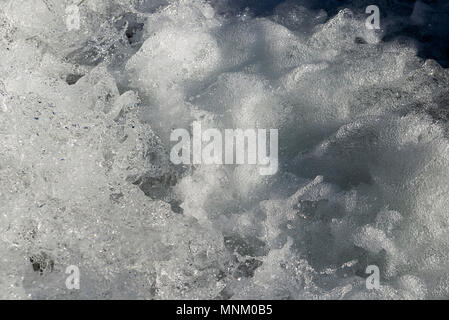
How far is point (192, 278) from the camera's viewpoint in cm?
235

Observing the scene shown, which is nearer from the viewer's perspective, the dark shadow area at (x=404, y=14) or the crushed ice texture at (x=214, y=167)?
the crushed ice texture at (x=214, y=167)

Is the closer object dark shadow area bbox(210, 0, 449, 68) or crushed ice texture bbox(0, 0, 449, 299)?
crushed ice texture bbox(0, 0, 449, 299)

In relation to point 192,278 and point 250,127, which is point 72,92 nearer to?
point 250,127

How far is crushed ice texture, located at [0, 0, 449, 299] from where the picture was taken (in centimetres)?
238

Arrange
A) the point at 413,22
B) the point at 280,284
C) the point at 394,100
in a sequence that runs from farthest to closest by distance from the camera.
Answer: the point at 413,22 → the point at 394,100 → the point at 280,284

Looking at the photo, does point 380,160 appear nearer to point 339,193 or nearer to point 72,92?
point 339,193

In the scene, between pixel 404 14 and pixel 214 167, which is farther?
pixel 404 14

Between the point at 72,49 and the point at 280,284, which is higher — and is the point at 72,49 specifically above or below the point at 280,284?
above

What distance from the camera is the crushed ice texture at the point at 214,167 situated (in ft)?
7.81

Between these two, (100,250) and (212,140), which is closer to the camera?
(100,250)

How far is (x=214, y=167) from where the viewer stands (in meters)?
2.86

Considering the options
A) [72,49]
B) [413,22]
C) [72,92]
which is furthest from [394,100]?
[72,49]

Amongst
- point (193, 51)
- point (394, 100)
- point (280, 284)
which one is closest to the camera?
point (280, 284)

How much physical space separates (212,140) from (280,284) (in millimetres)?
945
